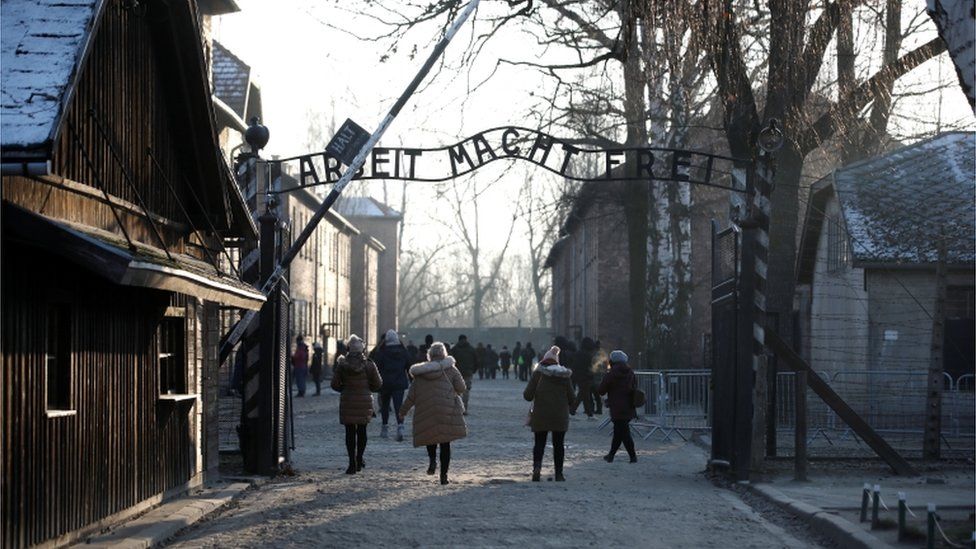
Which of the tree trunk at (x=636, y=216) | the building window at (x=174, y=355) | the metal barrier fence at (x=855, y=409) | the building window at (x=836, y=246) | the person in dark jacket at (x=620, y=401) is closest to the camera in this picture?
the building window at (x=174, y=355)

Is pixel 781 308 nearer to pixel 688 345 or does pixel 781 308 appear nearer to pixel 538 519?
→ pixel 688 345

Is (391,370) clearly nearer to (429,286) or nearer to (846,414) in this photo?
(846,414)

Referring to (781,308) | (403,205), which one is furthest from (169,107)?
(403,205)

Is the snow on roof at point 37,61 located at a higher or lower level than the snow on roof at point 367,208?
lower

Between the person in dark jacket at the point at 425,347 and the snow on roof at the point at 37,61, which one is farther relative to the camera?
the person in dark jacket at the point at 425,347

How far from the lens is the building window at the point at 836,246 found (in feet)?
105

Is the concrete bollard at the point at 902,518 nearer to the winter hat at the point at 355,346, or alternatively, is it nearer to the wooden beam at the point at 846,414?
the wooden beam at the point at 846,414

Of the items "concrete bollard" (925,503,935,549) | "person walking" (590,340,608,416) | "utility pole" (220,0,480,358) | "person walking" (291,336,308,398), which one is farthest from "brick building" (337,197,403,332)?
"concrete bollard" (925,503,935,549)

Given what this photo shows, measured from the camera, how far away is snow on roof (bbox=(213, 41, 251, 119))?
42.3 m

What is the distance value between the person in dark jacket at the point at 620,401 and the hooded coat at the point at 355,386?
3.57 metres

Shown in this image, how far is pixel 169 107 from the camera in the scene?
15367 millimetres

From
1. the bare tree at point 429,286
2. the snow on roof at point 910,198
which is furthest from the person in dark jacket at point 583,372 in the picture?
the bare tree at point 429,286

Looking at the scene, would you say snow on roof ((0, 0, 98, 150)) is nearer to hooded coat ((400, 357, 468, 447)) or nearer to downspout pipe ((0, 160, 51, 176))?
downspout pipe ((0, 160, 51, 176))

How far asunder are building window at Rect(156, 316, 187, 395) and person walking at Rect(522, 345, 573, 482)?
428cm
